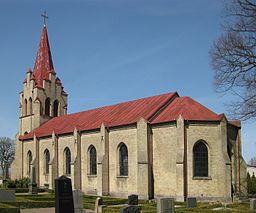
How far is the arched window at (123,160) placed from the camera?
34031mm

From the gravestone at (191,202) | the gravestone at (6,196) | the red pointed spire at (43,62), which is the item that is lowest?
the gravestone at (191,202)

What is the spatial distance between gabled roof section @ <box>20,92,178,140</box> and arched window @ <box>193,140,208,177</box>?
4857 millimetres

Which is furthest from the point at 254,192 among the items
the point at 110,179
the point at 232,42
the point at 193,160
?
the point at 232,42

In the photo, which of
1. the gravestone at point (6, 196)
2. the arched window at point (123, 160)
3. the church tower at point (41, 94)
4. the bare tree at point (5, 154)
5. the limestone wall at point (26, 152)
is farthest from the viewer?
the bare tree at point (5, 154)

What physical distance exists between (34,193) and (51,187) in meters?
7.41

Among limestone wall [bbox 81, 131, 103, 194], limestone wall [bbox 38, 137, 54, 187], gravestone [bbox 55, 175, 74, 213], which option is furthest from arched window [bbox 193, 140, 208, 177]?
limestone wall [bbox 38, 137, 54, 187]

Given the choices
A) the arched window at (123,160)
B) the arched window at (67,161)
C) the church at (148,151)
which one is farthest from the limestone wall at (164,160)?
the arched window at (67,161)

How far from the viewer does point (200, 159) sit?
30312mm

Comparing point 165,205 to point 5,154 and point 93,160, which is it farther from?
point 5,154

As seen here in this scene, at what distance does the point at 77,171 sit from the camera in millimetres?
38281

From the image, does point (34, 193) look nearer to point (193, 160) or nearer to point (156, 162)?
point (156, 162)

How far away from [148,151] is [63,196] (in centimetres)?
1816

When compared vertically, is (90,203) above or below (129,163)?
below

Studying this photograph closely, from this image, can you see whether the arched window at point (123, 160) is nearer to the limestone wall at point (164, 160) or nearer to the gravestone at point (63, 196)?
the limestone wall at point (164, 160)
